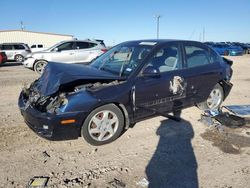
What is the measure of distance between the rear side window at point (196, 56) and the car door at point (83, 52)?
26.8 feet

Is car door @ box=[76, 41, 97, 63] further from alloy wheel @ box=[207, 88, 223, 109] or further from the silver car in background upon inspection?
the silver car in background

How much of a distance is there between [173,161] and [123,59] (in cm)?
228

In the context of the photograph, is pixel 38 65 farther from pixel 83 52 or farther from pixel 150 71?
pixel 150 71

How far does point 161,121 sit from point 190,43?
183cm

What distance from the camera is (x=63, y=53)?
12.3 meters

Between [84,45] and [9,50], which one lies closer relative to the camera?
[84,45]

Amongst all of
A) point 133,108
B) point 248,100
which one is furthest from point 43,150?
point 248,100

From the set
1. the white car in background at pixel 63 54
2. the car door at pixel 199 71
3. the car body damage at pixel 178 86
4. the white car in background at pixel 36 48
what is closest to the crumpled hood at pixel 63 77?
the car body damage at pixel 178 86

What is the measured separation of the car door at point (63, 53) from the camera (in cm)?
1227

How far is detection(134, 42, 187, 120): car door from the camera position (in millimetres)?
4356

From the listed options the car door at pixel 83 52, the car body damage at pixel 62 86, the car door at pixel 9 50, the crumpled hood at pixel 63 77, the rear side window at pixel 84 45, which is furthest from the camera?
the car door at pixel 9 50

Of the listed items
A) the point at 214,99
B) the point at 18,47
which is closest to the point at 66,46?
the point at 214,99

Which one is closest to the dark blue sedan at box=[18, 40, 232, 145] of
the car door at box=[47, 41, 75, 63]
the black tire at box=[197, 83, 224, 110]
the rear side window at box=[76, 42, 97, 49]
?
the black tire at box=[197, 83, 224, 110]

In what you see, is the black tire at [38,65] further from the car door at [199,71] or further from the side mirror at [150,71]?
the side mirror at [150,71]
